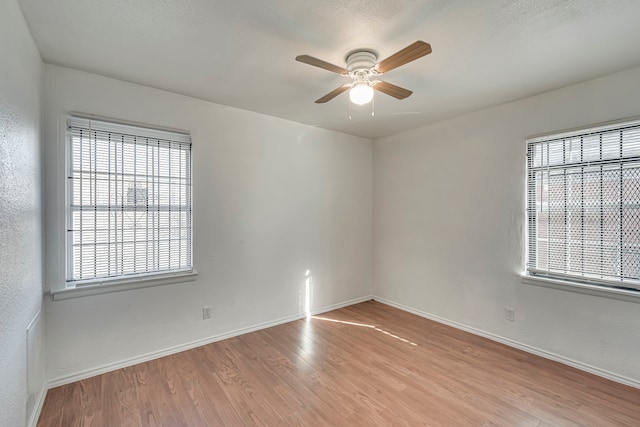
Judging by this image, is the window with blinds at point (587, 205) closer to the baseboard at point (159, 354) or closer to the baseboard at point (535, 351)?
the baseboard at point (535, 351)

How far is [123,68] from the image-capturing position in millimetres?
2236

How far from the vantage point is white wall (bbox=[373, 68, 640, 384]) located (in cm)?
236

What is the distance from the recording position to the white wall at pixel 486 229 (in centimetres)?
236

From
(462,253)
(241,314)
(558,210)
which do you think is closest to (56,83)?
(241,314)

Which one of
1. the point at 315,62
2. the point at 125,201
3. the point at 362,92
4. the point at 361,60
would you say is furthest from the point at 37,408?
the point at 361,60

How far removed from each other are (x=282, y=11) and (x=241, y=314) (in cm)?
286

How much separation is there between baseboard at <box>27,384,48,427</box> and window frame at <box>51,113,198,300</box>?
66 cm

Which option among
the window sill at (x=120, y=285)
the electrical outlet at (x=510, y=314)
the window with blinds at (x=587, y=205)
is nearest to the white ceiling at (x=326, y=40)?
the window with blinds at (x=587, y=205)

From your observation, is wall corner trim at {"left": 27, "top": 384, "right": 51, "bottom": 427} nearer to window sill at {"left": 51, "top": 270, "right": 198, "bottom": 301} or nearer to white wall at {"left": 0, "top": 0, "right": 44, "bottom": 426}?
white wall at {"left": 0, "top": 0, "right": 44, "bottom": 426}

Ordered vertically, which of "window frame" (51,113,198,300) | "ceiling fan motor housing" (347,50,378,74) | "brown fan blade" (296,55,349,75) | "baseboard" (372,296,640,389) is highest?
"ceiling fan motor housing" (347,50,378,74)

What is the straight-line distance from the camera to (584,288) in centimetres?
245

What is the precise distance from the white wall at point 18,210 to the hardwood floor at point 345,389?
0.61 meters

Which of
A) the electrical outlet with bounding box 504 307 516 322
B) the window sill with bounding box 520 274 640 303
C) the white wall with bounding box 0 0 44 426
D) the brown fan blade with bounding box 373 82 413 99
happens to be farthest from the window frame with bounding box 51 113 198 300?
Result: the window sill with bounding box 520 274 640 303

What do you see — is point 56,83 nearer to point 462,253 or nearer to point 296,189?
point 296,189
